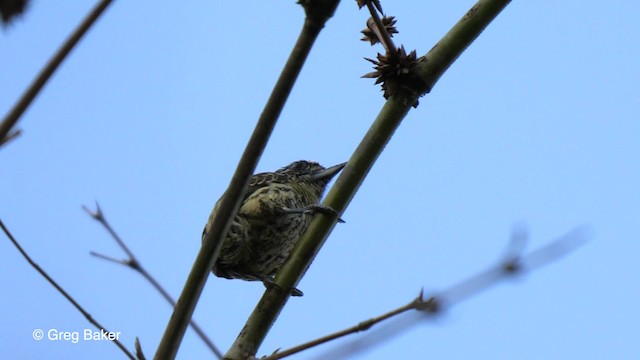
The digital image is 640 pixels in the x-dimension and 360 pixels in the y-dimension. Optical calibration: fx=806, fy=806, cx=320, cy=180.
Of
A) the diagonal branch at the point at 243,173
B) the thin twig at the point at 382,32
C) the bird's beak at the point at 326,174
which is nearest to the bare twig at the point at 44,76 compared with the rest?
the diagonal branch at the point at 243,173

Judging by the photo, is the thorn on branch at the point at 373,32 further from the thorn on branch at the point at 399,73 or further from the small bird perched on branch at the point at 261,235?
the small bird perched on branch at the point at 261,235

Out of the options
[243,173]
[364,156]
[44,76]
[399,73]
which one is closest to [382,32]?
[399,73]

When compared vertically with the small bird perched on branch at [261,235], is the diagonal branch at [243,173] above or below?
below

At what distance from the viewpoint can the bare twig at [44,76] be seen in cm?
157

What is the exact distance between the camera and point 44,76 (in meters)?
1.58

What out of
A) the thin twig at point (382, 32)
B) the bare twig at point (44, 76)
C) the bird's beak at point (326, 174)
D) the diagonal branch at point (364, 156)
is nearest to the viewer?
the bare twig at point (44, 76)

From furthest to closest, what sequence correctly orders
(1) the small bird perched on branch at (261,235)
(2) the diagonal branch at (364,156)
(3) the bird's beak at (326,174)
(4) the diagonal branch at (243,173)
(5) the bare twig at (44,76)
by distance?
(3) the bird's beak at (326,174) < (1) the small bird perched on branch at (261,235) < (2) the diagonal branch at (364,156) < (4) the diagonal branch at (243,173) < (5) the bare twig at (44,76)

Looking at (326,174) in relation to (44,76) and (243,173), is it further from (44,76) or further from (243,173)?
(44,76)

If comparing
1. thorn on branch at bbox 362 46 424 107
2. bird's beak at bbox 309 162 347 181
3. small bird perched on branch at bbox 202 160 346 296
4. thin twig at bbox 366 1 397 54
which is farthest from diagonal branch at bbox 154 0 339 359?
bird's beak at bbox 309 162 347 181

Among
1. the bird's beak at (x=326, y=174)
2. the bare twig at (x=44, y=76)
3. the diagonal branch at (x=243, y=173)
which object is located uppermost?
the bird's beak at (x=326, y=174)

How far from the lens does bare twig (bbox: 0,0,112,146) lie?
1.57 metres

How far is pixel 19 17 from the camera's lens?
54.4 inches

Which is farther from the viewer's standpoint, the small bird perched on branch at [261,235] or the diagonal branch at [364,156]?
the small bird perched on branch at [261,235]

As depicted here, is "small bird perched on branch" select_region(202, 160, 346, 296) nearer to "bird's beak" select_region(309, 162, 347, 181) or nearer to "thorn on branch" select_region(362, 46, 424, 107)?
"bird's beak" select_region(309, 162, 347, 181)
